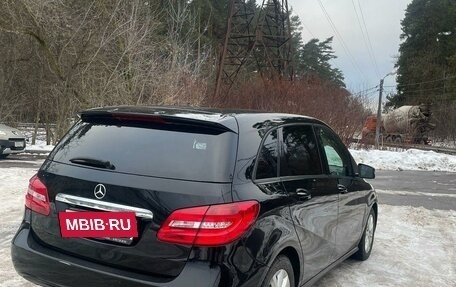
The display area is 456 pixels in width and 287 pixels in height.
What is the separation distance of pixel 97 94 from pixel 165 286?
638 inches

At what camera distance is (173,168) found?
260 cm

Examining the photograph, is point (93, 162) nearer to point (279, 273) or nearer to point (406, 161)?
point (279, 273)

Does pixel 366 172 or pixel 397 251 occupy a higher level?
pixel 366 172

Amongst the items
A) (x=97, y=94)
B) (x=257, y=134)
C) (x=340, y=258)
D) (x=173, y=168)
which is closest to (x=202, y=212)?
(x=173, y=168)

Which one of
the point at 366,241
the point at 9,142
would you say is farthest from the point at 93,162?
the point at 9,142

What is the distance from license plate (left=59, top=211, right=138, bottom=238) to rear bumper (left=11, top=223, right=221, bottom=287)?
175mm

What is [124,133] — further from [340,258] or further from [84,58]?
[84,58]

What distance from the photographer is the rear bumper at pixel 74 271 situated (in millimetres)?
2367

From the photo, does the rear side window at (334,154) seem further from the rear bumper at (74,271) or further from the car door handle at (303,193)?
the rear bumper at (74,271)

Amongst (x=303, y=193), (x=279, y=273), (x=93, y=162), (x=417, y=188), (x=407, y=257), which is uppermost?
(x=93, y=162)

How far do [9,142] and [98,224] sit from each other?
12028 millimetres

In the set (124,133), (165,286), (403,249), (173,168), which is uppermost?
(124,133)

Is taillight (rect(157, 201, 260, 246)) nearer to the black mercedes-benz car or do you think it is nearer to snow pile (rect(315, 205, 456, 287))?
the black mercedes-benz car

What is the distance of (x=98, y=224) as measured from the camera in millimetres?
2576
